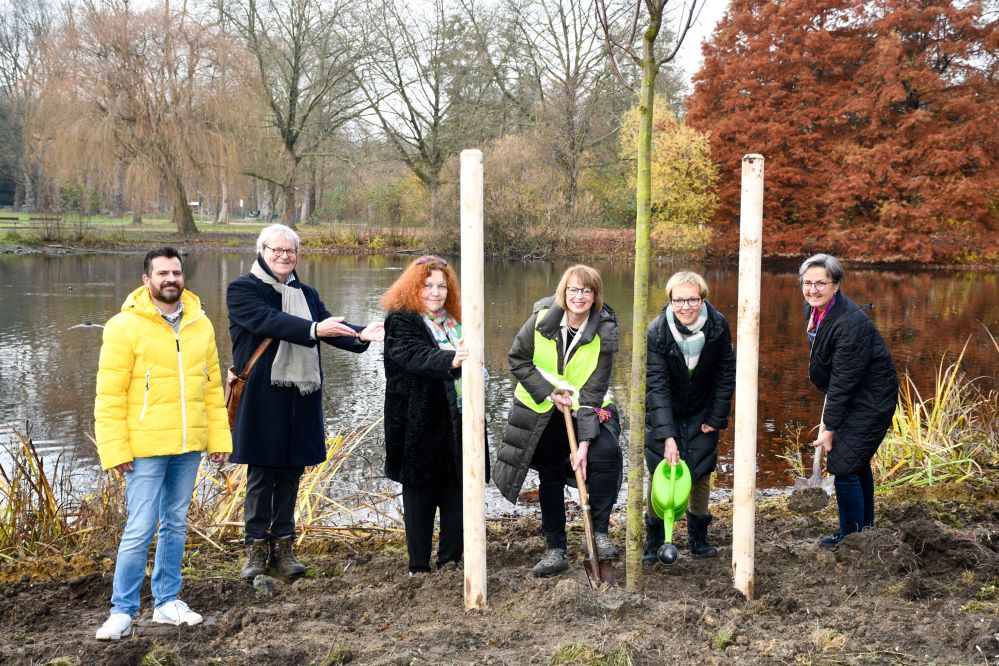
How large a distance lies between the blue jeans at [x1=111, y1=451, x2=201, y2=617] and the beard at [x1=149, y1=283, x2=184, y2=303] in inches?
25.3

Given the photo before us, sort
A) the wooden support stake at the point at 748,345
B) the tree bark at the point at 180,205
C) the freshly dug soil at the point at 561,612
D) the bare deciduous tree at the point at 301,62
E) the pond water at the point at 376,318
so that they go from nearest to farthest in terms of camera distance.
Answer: the freshly dug soil at the point at 561,612 < the wooden support stake at the point at 748,345 < the pond water at the point at 376,318 < the tree bark at the point at 180,205 < the bare deciduous tree at the point at 301,62

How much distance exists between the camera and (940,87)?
30141 millimetres

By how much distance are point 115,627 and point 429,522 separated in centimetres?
144

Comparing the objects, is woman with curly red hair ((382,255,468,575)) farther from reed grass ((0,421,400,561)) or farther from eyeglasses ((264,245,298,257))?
reed grass ((0,421,400,561))

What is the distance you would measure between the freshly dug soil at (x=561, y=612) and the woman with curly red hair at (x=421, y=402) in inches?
15.0

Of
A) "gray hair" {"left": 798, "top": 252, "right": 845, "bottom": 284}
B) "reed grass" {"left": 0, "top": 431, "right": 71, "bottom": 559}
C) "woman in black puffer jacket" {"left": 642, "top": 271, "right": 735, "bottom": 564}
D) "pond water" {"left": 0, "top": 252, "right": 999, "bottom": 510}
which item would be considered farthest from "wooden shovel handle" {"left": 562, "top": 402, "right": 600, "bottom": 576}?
"reed grass" {"left": 0, "top": 431, "right": 71, "bottom": 559}

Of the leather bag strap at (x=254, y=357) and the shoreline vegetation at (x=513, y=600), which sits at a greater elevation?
the leather bag strap at (x=254, y=357)

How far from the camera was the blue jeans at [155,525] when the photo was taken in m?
3.44

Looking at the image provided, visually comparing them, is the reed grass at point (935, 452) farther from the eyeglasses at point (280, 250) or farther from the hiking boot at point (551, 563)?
the eyeglasses at point (280, 250)

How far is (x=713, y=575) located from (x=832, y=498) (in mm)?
2138

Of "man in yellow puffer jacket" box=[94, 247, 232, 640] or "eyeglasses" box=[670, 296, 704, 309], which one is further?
"eyeglasses" box=[670, 296, 704, 309]

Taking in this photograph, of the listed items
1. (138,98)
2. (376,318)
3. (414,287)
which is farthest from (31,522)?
(138,98)

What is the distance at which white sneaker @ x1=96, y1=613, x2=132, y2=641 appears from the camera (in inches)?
128

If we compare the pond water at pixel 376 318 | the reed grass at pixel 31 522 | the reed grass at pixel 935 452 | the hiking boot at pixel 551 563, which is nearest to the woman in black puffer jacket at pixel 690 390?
the hiking boot at pixel 551 563
